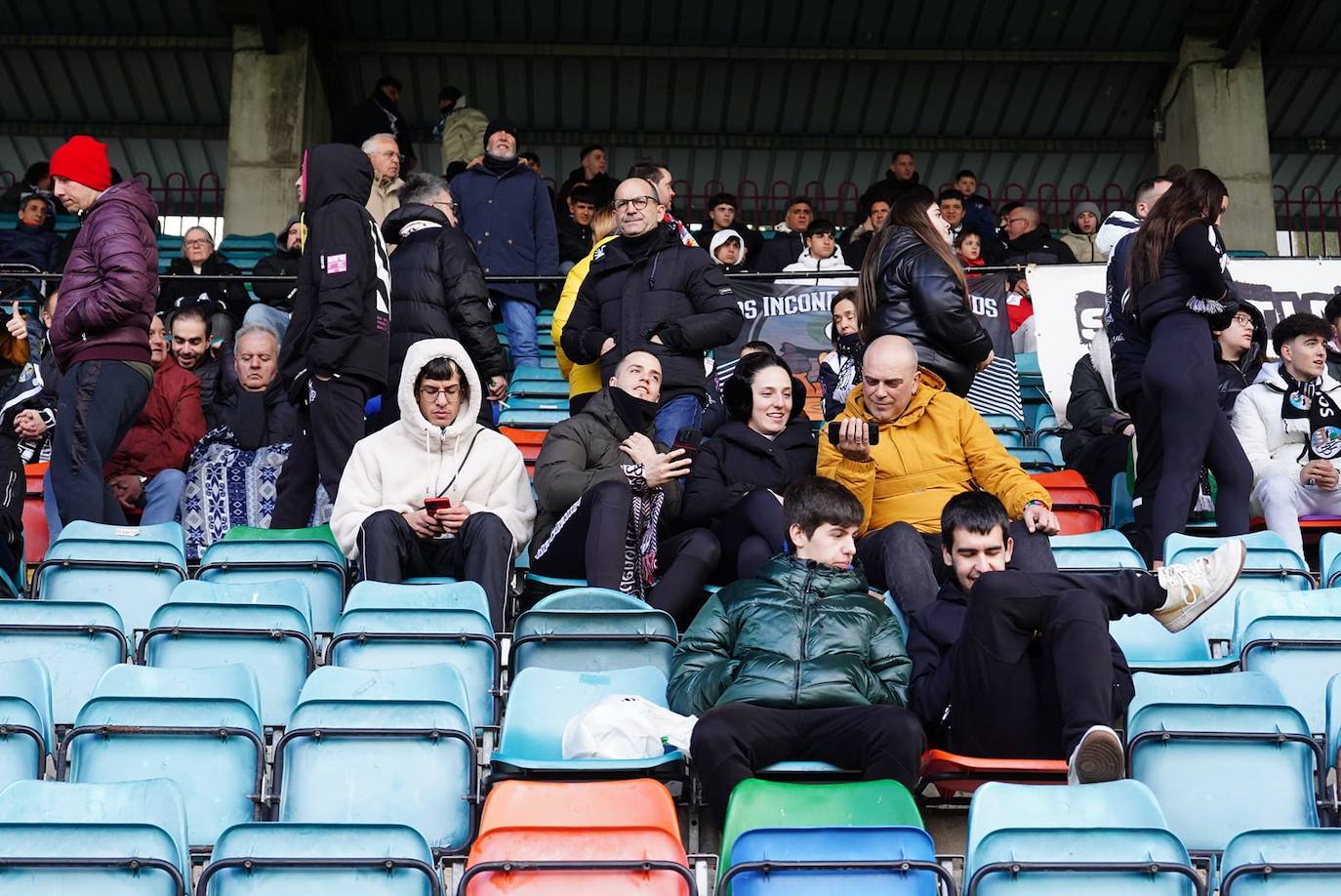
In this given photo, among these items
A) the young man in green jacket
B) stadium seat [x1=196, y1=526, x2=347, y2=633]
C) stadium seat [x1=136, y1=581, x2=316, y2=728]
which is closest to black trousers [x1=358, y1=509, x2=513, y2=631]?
stadium seat [x1=196, y1=526, x2=347, y2=633]

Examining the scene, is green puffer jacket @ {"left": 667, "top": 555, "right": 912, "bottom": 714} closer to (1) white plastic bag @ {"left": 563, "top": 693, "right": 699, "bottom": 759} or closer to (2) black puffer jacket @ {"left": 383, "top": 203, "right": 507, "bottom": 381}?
(1) white plastic bag @ {"left": 563, "top": 693, "right": 699, "bottom": 759}

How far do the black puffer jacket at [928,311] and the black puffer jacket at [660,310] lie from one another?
84 cm

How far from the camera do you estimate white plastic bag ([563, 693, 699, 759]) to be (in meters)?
4.50

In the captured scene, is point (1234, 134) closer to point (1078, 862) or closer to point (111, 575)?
point (111, 575)

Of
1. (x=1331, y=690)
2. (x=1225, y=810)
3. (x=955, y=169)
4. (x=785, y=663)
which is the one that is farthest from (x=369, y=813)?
(x=955, y=169)

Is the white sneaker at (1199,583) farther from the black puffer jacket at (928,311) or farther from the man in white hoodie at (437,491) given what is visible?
the man in white hoodie at (437,491)

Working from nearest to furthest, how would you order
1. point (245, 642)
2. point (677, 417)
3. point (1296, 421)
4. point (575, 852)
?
point (575, 852)
point (245, 642)
point (677, 417)
point (1296, 421)

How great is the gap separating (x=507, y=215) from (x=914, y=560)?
17.7 feet

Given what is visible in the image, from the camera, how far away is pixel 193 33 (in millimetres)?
14773

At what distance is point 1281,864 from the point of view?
3854 mm

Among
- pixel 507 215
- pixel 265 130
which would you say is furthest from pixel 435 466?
pixel 265 130

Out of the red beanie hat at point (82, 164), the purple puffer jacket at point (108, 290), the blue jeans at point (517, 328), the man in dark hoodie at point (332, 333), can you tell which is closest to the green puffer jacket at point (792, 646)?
the man in dark hoodie at point (332, 333)

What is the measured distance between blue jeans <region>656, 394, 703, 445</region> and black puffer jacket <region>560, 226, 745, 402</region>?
58mm

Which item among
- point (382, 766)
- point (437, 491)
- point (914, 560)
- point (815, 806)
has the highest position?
point (437, 491)
